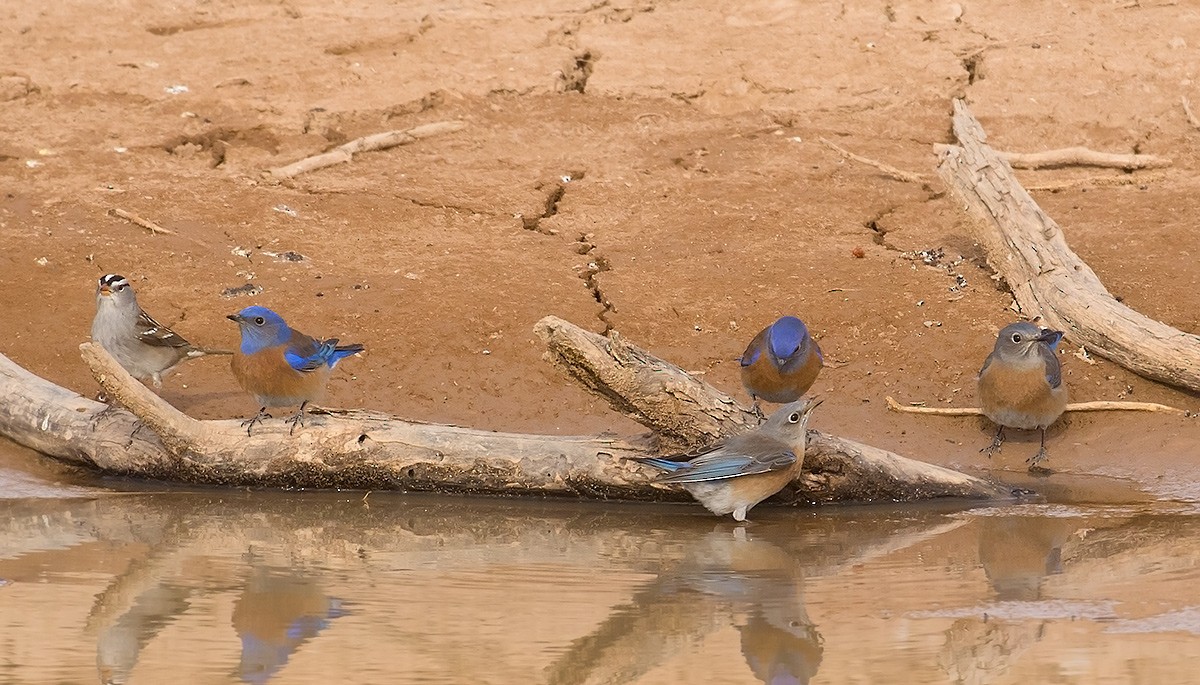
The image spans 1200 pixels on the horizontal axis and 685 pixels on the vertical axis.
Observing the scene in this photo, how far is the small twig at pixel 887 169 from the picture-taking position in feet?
35.0

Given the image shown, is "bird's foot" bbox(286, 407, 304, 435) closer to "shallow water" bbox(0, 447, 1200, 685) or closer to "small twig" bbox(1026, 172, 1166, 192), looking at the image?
"shallow water" bbox(0, 447, 1200, 685)

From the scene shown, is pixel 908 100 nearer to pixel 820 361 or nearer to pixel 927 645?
pixel 820 361

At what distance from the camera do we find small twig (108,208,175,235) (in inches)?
388

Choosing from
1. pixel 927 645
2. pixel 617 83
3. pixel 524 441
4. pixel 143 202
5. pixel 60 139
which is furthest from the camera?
pixel 617 83

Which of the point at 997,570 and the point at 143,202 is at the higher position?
the point at 997,570

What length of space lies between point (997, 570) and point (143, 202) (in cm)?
642

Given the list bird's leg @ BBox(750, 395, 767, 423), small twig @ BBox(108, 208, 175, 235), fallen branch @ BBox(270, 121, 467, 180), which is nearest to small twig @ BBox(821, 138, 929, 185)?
fallen branch @ BBox(270, 121, 467, 180)

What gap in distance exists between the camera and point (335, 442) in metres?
7.28

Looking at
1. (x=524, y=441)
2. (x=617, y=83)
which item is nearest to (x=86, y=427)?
(x=524, y=441)

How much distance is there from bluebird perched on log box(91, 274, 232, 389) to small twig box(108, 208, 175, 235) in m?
1.45

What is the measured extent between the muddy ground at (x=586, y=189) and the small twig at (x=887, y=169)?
7 cm

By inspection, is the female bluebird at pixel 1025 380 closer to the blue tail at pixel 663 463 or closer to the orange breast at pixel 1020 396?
the orange breast at pixel 1020 396

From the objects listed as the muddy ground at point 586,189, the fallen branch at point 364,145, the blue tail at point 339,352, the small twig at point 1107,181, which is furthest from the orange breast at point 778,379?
the fallen branch at point 364,145

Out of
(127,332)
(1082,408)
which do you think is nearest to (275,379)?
(127,332)
